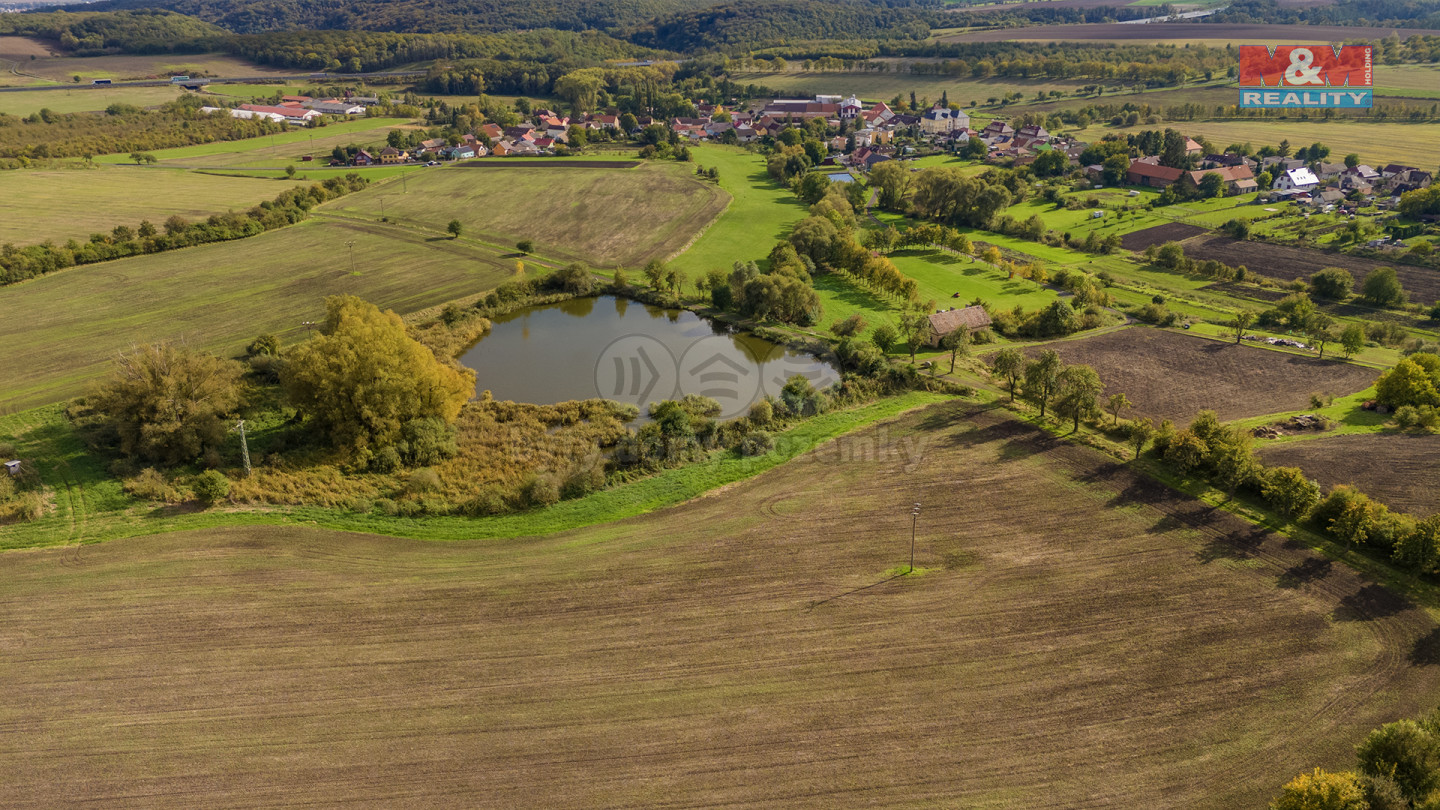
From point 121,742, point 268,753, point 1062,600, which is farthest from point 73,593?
point 1062,600

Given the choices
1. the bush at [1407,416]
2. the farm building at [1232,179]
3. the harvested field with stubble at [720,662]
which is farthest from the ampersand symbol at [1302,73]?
the harvested field with stubble at [720,662]

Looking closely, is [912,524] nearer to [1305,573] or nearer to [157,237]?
[1305,573]

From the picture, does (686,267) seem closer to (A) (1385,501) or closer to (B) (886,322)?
(B) (886,322)

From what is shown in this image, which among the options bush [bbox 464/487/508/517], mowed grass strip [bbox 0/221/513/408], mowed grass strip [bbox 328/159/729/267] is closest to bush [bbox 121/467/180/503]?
bush [bbox 464/487/508/517]

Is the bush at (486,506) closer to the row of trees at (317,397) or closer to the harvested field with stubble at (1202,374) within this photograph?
the row of trees at (317,397)

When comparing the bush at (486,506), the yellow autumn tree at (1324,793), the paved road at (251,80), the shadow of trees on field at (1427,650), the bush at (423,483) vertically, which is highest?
the paved road at (251,80)
